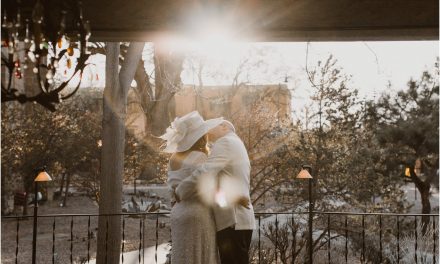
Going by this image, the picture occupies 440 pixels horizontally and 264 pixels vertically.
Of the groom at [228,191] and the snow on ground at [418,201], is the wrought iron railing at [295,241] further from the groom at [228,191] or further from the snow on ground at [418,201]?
the snow on ground at [418,201]

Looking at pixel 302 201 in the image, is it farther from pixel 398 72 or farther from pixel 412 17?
pixel 412 17

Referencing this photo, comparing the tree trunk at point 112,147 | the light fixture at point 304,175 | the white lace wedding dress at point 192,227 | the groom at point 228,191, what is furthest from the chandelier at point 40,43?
the tree trunk at point 112,147

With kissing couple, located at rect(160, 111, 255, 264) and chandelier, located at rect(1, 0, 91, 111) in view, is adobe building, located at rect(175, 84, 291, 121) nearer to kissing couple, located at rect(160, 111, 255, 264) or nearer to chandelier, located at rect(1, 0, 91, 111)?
kissing couple, located at rect(160, 111, 255, 264)

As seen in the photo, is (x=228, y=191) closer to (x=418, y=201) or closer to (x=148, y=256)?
(x=148, y=256)

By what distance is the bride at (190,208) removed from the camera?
3924 mm

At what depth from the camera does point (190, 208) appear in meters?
3.93

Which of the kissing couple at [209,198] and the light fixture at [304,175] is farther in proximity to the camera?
the light fixture at [304,175]

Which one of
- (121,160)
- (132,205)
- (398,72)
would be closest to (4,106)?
(132,205)

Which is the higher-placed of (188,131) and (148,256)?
(188,131)

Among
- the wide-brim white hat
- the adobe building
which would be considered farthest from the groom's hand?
the adobe building

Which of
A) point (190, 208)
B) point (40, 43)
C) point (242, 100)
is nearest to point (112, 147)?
point (190, 208)

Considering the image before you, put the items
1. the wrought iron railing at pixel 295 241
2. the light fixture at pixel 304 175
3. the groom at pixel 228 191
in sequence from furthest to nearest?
the wrought iron railing at pixel 295 241 → the light fixture at pixel 304 175 → the groom at pixel 228 191

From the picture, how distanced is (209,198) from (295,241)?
13.3ft

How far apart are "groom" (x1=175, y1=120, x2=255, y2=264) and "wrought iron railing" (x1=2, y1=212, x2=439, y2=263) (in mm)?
3243
